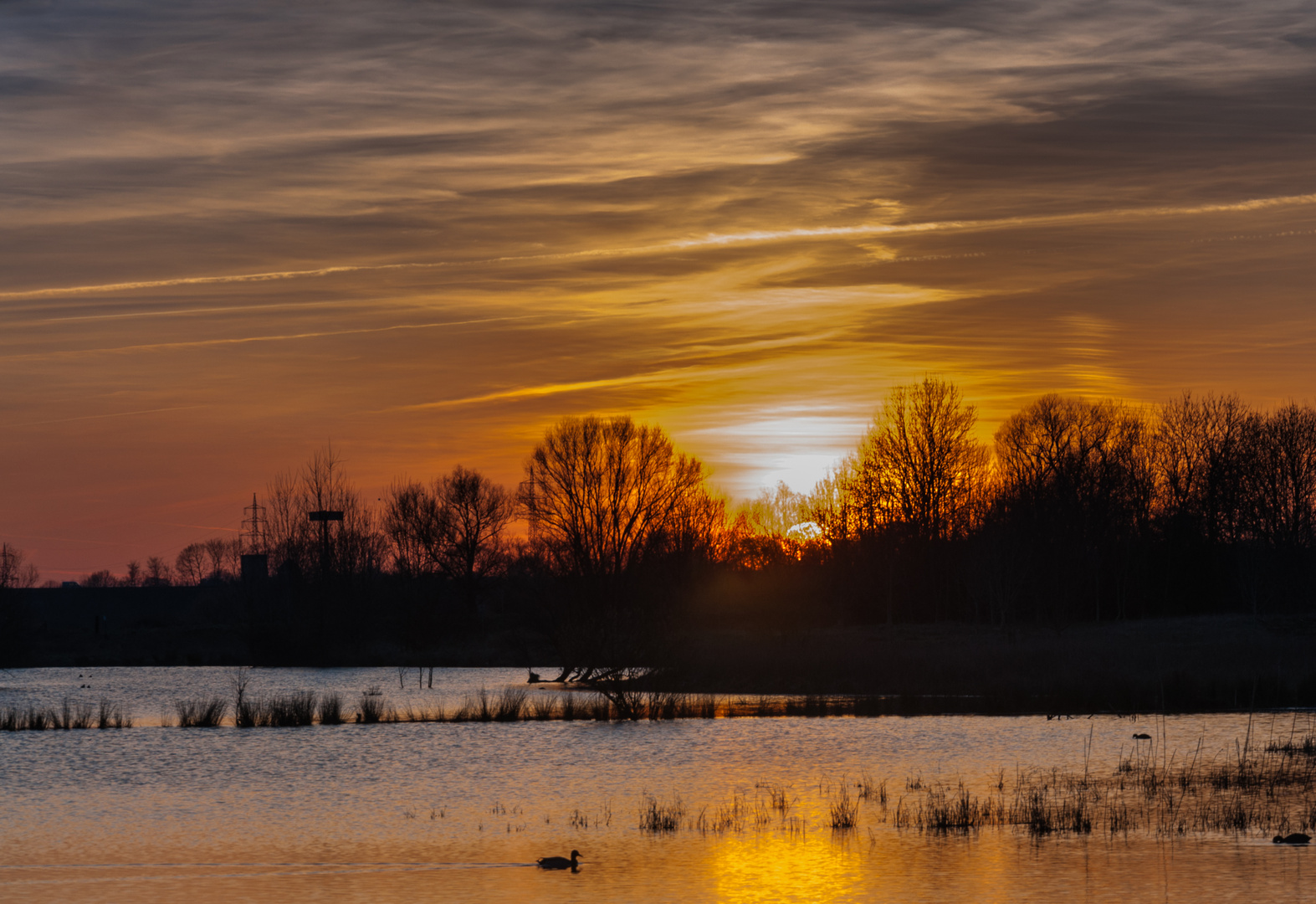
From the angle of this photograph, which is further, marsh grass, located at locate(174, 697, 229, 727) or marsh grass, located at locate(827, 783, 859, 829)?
marsh grass, located at locate(174, 697, 229, 727)

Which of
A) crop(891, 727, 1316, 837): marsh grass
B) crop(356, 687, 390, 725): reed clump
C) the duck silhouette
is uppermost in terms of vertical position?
crop(891, 727, 1316, 837): marsh grass

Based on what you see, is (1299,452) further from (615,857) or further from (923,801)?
(615,857)

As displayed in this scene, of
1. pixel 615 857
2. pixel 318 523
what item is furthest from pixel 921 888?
pixel 318 523

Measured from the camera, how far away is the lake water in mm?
17516

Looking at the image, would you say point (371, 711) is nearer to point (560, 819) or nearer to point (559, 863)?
point (560, 819)

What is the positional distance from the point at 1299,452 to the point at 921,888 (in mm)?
Answer: 73084

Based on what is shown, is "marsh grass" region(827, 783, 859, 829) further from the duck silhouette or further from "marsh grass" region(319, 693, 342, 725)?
"marsh grass" region(319, 693, 342, 725)

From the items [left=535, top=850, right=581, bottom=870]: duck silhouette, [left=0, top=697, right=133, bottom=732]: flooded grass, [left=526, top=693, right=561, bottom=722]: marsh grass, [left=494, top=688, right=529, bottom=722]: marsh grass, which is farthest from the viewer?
[left=526, top=693, right=561, bottom=722]: marsh grass

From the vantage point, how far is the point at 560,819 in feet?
76.9

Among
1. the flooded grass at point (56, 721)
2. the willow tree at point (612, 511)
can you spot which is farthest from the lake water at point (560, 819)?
the willow tree at point (612, 511)

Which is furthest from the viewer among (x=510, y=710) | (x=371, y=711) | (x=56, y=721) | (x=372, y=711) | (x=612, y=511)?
(x=612, y=511)

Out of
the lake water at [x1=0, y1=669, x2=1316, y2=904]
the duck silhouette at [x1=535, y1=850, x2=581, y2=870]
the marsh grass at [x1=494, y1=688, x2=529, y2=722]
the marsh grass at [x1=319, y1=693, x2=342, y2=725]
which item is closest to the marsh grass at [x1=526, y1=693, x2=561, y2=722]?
the marsh grass at [x1=494, y1=688, x2=529, y2=722]

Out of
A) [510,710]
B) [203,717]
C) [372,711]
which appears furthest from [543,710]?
[203,717]

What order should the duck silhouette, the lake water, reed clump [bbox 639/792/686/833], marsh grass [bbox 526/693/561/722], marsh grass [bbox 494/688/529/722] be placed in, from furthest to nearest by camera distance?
1. marsh grass [bbox 526/693/561/722]
2. marsh grass [bbox 494/688/529/722]
3. reed clump [bbox 639/792/686/833]
4. the duck silhouette
5. the lake water
